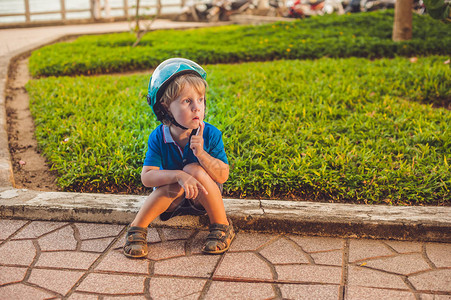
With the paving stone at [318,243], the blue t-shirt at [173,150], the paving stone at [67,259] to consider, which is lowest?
the paving stone at [318,243]

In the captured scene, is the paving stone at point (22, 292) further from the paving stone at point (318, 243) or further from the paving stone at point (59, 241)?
the paving stone at point (318, 243)

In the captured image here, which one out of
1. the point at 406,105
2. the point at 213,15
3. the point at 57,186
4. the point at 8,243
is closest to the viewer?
the point at 8,243

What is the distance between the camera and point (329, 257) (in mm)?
2594

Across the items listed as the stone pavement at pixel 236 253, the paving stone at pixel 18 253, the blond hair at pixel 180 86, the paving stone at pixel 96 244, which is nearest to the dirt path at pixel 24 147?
the stone pavement at pixel 236 253

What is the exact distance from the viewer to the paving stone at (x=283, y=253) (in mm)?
2566

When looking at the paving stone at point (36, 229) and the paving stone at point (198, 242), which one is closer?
A: the paving stone at point (198, 242)

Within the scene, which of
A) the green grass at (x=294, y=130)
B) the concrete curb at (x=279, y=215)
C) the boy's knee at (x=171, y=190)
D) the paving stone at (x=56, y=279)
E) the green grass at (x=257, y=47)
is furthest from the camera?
the green grass at (x=257, y=47)

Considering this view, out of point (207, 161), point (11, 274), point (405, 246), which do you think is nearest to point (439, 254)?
point (405, 246)

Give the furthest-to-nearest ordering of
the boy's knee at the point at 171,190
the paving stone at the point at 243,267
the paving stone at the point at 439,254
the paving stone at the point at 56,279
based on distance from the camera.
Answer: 1. the boy's knee at the point at 171,190
2. the paving stone at the point at 439,254
3. the paving stone at the point at 243,267
4. the paving stone at the point at 56,279

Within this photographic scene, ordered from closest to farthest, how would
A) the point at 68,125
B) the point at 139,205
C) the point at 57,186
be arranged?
the point at 139,205
the point at 57,186
the point at 68,125

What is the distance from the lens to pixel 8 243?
2721 mm

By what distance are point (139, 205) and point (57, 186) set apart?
877 mm

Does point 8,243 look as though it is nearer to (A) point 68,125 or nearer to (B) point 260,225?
(B) point 260,225

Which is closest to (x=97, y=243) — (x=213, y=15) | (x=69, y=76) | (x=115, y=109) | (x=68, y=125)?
(x=68, y=125)
